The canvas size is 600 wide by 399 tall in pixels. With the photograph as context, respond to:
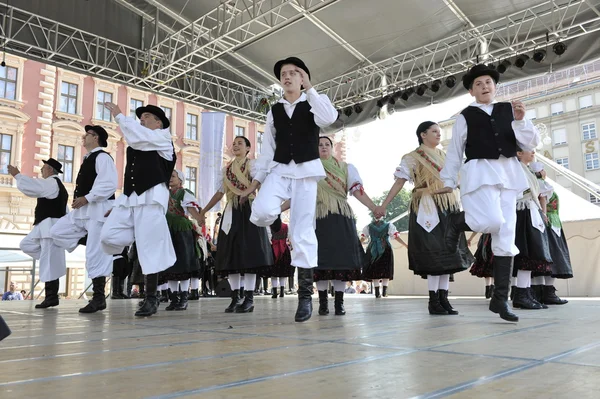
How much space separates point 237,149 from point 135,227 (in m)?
1.35

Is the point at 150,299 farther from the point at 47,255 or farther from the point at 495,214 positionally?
the point at 495,214

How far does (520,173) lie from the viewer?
134 inches

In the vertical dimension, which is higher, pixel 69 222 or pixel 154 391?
pixel 69 222

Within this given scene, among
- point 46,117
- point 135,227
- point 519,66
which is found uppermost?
point 46,117

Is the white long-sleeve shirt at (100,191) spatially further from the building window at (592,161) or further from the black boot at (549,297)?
the building window at (592,161)

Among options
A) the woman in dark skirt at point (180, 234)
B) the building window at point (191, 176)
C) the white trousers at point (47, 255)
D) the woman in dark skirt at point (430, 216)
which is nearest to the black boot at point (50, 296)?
the white trousers at point (47, 255)

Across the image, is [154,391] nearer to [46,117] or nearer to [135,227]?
[135,227]

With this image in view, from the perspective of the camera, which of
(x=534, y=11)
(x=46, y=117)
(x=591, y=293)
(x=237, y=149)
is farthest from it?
(x=46, y=117)

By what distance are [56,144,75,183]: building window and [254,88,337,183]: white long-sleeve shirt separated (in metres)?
19.1

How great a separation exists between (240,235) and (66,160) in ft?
60.5

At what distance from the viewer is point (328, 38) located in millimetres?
10648

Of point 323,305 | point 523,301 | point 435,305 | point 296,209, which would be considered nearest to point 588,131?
point 523,301

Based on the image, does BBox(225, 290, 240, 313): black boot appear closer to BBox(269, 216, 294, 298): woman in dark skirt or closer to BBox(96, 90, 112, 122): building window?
BBox(269, 216, 294, 298): woman in dark skirt

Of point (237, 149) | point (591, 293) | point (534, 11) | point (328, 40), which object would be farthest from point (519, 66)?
point (237, 149)
